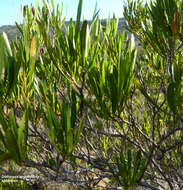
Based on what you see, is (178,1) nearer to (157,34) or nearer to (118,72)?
(157,34)

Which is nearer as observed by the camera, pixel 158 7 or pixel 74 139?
pixel 74 139

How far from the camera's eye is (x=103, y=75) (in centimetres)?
38

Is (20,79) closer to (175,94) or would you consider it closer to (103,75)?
(103,75)

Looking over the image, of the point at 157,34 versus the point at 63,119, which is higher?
the point at 157,34

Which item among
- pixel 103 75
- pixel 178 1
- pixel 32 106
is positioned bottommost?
pixel 32 106

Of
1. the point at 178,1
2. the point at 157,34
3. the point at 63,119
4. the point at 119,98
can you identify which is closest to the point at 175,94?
the point at 119,98

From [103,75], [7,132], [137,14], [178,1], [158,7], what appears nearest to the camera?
[7,132]

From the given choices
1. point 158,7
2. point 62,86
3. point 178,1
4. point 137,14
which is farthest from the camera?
point 137,14

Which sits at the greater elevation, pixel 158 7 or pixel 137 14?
pixel 137 14

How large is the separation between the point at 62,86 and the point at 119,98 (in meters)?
0.48

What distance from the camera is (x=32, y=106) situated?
0.56 m

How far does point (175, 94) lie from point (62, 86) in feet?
1.86

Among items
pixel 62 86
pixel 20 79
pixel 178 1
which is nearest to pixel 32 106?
pixel 20 79

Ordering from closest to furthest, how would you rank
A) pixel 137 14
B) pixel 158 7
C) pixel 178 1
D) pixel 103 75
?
pixel 103 75 → pixel 158 7 → pixel 178 1 → pixel 137 14
